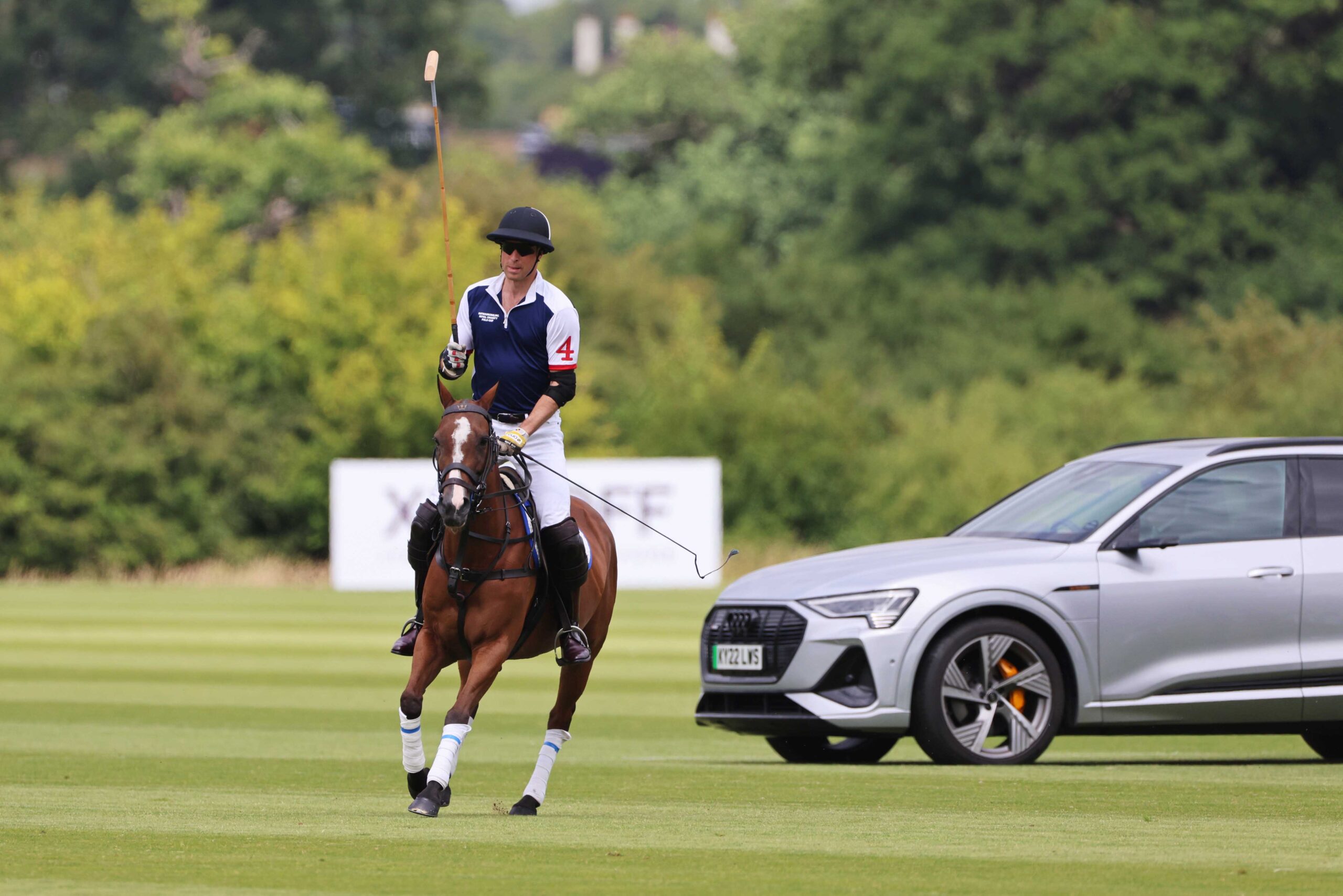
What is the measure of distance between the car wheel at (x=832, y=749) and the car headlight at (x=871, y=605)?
967mm

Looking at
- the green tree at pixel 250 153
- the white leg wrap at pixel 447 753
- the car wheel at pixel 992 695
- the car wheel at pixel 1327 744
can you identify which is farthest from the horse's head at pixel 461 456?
the green tree at pixel 250 153

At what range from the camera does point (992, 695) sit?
1213 centimetres

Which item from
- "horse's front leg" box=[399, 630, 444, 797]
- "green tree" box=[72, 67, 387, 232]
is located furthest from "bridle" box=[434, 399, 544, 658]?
"green tree" box=[72, 67, 387, 232]

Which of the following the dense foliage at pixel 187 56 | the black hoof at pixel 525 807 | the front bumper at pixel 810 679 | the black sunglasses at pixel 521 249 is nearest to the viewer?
the black hoof at pixel 525 807

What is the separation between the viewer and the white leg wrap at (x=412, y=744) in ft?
31.8

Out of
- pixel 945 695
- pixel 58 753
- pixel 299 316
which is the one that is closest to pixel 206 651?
pixel 58 753

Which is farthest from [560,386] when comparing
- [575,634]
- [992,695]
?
[992,695]

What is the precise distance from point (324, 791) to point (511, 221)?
109 inches

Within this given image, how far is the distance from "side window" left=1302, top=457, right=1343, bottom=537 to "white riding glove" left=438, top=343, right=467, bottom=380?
16.2ft

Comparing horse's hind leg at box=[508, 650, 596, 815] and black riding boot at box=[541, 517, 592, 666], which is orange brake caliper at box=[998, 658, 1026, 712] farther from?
black riding boot at box=[541, 517, 592, 666]

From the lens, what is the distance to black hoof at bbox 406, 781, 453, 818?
30.7ft

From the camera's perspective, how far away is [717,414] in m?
47.2

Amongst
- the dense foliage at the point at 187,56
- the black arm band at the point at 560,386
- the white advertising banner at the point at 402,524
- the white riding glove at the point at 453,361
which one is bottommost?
the white advertising banner at the point at 402,524

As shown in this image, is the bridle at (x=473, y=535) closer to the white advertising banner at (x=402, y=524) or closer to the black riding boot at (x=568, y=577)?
the black riding boot at (x=568, y=577)
